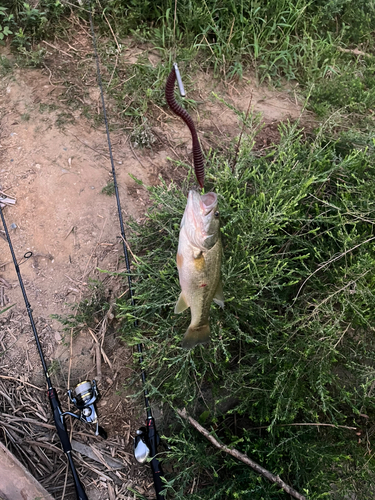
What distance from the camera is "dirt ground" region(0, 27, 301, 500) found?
283 cm

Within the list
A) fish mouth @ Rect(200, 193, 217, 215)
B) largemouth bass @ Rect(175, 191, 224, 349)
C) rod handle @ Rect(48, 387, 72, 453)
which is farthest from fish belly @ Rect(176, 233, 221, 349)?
rod handle @ Rect(48, 387, 72, 453)

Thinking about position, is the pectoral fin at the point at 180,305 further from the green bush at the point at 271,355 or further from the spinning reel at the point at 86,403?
the spinning reel at the point at 86,403

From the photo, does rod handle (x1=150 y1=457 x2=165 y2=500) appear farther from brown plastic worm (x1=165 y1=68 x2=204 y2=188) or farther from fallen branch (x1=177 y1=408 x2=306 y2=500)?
brown plastic worm (x1=165 y1=68 x2=204 y2=188)

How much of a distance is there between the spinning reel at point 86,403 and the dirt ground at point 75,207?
17 centimetres

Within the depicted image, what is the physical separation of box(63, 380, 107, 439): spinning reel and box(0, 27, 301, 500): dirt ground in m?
0.17

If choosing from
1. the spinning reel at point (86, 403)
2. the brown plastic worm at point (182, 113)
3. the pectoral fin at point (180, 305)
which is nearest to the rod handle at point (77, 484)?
the spinning reel at point (86, 403)

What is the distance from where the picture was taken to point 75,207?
139 inches

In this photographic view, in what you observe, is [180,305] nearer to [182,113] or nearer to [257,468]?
[182,113]

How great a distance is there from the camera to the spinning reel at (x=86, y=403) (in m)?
2.58

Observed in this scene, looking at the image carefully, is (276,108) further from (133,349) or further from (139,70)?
(133,349)

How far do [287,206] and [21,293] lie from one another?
95.4 inches

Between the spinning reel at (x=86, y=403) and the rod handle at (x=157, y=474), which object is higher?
the spinning reel at (x=86, y=403)

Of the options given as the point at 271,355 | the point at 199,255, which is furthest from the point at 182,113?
the point at 271,355

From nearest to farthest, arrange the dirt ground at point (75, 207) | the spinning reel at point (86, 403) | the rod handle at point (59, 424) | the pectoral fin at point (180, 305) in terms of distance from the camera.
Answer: the pectoral fin at point (180, 305)
the rod handle at point (59, 424)
the spinning reel at point (86, 403)
the dirt ground at point (75, 207)
